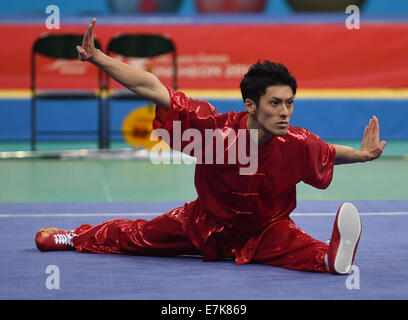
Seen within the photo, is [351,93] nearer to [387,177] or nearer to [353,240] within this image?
[387,177]

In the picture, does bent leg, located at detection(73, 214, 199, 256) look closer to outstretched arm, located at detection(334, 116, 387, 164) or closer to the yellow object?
outstretched arm, located at detection(334, 116, 387, 164)

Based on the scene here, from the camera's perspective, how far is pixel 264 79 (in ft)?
13.4

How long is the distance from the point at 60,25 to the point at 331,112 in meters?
3.19

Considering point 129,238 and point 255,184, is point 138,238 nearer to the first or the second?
point 129,238

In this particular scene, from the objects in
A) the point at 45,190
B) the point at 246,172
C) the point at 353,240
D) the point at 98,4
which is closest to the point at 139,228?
the point at 246,172

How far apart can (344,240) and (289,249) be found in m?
0.36

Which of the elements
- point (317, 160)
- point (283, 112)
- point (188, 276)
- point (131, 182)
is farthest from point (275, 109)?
point (131, 182)

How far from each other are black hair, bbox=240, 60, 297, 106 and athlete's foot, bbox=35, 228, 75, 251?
1279 millimetres

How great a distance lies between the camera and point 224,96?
385 inches

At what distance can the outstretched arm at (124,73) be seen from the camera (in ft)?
12.5

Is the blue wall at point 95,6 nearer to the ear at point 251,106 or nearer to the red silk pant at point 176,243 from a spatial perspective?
the red silk pant at point 176,243

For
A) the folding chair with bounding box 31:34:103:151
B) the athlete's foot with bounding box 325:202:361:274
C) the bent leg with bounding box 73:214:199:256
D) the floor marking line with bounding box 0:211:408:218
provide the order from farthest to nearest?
the folding chair with bounding box 31:34:103:151
the floor marking line with bounding box 0:211:408:218
the bent leg with bounding box 73:214:199:256
the athlete's foot with bounding box 325:202:361:274

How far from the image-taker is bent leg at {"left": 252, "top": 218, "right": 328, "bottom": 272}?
13.6ft

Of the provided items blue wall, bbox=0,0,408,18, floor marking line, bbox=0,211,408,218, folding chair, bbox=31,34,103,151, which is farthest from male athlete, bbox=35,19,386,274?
blue wall, bbox=0,0,408,18
